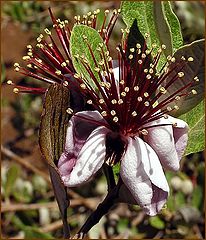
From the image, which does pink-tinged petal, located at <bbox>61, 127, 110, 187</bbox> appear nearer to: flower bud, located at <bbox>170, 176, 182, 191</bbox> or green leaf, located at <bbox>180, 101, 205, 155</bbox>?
green leaf, located at <bbox>180, 101, 205, 155</bbox>

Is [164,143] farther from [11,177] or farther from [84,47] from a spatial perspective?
[11,177]

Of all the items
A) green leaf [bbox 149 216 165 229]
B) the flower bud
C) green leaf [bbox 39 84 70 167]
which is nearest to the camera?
green leaf [bbox 39 84 70 167]

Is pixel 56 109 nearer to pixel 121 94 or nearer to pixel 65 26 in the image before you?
pixel 121 94

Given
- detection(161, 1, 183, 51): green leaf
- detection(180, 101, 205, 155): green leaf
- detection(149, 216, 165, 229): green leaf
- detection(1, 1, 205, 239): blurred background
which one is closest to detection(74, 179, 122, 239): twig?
detection(180, 101, 205, 155): green leaf

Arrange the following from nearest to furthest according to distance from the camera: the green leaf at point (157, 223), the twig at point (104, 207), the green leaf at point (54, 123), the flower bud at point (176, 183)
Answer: the green leaf at point (54, 123), the twig at point (104, 207), the green leaf at point (157, 223), the flower bud at point (176, 183)

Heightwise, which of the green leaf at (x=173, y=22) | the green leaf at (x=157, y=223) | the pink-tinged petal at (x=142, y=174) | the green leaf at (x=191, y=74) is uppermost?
the green leaf at (x=173, y=22)

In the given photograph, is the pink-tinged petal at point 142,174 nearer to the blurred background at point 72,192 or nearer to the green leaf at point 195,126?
the green leaf at point 195,126

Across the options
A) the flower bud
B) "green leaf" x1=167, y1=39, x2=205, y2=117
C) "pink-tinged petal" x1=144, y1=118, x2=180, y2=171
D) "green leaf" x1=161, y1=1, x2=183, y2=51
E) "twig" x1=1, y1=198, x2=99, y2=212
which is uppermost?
"green leaf" x1=161, y1=1, x2=183, y2=51

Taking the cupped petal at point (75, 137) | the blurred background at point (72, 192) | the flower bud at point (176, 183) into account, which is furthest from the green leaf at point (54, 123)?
the flower bud at point (176, 183)
